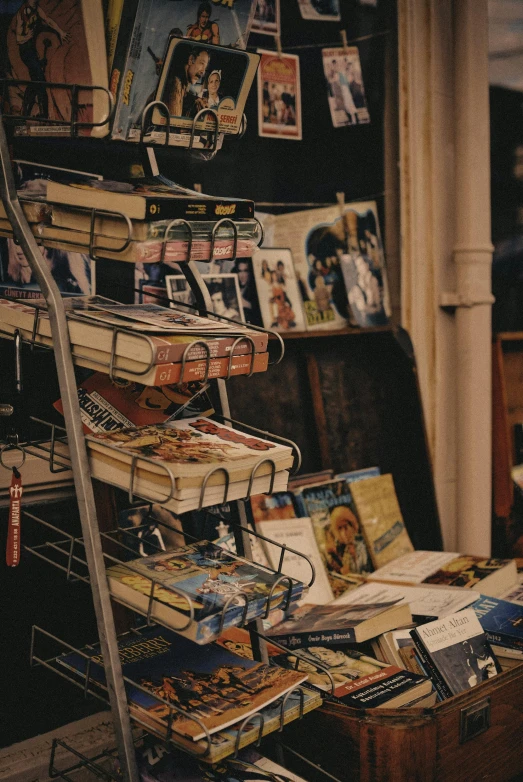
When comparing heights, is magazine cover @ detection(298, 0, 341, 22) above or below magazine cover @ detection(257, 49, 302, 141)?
above

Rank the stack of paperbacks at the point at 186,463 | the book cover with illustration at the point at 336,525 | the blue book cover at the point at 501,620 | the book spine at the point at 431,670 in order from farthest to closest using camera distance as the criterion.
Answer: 1. the book cover with illustration at the point at 336,525
2. the blue book cover at the point at 501,620
3. the book spine at the point at 431,670
4. the stack of paperbacks at the point at 186,463

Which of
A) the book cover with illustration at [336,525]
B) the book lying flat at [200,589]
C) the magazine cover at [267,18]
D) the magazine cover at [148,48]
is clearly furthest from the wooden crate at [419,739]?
the magazine cover at [267,18]

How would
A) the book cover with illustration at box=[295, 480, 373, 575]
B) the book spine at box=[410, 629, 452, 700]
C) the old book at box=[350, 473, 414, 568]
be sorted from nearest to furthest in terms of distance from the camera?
the book spine at box=[410, 629, 452, 700] → the book cover with illustration at box=[295, 480, 373, 575] → the old book at box=[350, 473, 414, 568]

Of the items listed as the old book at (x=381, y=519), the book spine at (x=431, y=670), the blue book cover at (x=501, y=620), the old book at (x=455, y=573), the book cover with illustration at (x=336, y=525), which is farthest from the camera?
the old book at (x=381, y=519)

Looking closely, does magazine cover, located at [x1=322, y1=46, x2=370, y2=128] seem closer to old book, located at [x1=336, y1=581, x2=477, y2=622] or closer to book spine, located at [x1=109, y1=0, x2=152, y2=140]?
book spine, located at [x1=109, y1=0, x2=152, y2=140]

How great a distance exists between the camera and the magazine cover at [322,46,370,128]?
253cm

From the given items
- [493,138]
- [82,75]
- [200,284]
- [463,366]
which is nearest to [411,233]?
[463,366]

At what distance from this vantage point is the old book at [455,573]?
219cm

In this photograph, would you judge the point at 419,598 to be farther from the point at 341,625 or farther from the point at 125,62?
the point at 125,62

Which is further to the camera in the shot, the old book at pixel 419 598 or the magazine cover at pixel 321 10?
the magazine cover at pixel 321 10

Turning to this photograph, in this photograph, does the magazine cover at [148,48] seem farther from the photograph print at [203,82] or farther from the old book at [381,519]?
the old book at [381,519]

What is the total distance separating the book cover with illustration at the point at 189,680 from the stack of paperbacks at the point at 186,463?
34 centimetres

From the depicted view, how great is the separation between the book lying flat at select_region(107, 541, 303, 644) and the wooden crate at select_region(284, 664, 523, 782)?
1.09 ft

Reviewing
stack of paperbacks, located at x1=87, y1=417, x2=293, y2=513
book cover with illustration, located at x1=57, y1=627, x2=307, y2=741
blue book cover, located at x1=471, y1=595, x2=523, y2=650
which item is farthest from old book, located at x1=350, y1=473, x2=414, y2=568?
stack of paperbacks, located at x1=87, y1=417, x2=293, y2=513
